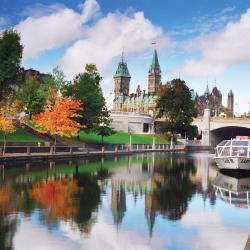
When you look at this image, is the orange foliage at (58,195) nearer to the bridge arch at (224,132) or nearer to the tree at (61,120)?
the tree at (61,120)

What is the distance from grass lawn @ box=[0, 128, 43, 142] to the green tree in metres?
14.8

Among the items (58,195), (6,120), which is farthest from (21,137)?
(58,195)

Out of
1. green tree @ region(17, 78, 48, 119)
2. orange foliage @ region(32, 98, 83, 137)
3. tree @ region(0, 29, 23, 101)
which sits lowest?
orange foliage @ region(32, 98, 83, 137)

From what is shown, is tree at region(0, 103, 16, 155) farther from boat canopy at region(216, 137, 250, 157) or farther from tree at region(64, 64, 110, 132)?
boat canopy at region(216, 137, 250, 157)

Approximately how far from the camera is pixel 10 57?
7038 cm

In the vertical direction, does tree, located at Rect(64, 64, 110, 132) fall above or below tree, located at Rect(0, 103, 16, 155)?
above

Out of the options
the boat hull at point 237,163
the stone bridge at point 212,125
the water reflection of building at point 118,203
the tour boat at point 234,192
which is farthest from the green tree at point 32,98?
the stone bridge at point 212,125

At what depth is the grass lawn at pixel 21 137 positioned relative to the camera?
66.4 m

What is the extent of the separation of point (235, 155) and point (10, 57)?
117ft

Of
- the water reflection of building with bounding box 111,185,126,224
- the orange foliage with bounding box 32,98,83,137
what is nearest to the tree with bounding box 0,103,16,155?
the orange foliage with bounding box 32,98,83,137

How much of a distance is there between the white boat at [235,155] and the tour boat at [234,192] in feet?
24.8

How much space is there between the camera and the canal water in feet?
57.4

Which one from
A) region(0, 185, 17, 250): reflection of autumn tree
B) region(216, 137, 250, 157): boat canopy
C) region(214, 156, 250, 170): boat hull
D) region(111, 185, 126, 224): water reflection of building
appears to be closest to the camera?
region(0, 185, 17, 250): reflection of autumn tree

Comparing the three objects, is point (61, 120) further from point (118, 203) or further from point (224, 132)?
point (224, 132)
